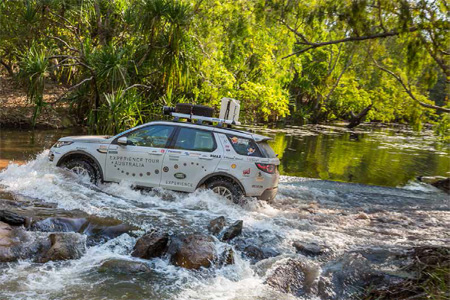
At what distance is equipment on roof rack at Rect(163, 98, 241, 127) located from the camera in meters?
8.89

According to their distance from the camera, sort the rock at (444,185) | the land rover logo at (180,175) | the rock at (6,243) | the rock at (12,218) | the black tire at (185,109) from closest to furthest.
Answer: the rock at (6,243)
the rock at (12,218)
the land rover logo at (180,175)
the black tire at (185,109)
the rock at (444,185)

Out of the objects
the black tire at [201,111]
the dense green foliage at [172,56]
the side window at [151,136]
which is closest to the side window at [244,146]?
the black tire at [201,111]

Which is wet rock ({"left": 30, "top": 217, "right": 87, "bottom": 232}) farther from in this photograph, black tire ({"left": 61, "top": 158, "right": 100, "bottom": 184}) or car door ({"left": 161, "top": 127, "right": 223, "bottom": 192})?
car door ({"left": 161, "top": 127, "right": 223, "bottom": 192})

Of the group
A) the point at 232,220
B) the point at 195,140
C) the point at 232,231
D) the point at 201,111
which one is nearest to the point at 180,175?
the point at 195,140

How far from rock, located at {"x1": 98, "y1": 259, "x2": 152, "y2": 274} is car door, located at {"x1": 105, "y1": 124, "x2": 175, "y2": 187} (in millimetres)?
2638

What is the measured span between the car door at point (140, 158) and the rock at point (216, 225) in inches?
66.6

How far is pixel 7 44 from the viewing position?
64.0ft

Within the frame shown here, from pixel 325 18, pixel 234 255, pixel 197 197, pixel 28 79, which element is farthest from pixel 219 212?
pixel 28 79

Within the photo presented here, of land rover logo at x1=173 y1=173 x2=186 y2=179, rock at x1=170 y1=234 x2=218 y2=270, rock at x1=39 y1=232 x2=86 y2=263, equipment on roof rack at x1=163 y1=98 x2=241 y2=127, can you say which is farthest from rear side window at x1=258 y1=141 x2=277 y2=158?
rock at x1=39 y1=232 x2=86 y2=263

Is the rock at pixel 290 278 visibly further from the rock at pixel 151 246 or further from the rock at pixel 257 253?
the rock at pixel 151 246

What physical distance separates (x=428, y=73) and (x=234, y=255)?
378cm

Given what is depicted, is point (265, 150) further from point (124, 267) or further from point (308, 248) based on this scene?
point (124, 267)

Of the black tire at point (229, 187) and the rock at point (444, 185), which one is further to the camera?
the rock at point (444, 185)

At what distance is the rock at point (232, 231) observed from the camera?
683 cm
